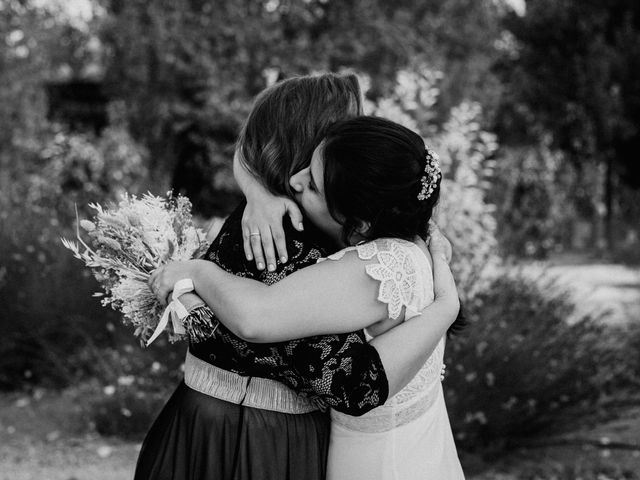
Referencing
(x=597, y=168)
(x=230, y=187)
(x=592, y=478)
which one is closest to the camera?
(x=592, y=478)

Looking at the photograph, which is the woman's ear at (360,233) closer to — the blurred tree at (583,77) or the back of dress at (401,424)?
the back of dress at (401,424)

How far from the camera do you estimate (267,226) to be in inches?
76.0

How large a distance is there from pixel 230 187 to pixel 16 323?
23.2 feet

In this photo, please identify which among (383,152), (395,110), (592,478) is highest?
(395,110)

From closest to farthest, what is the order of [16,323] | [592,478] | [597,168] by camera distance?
[592,478]
[16,323]
[597,168]

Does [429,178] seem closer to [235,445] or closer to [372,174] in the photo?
[372,174]

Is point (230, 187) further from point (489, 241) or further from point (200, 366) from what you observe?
point (200, 366)

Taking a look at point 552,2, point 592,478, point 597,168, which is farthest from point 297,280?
point 597,168

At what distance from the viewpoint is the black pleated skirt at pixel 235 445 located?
1997 mm

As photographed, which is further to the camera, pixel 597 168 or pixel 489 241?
pixel 597 168

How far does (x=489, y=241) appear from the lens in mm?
7301

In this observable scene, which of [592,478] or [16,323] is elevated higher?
[16,323]

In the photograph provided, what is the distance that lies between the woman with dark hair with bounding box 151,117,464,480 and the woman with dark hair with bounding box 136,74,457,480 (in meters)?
0.04

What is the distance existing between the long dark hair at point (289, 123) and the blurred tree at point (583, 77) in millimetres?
14362
